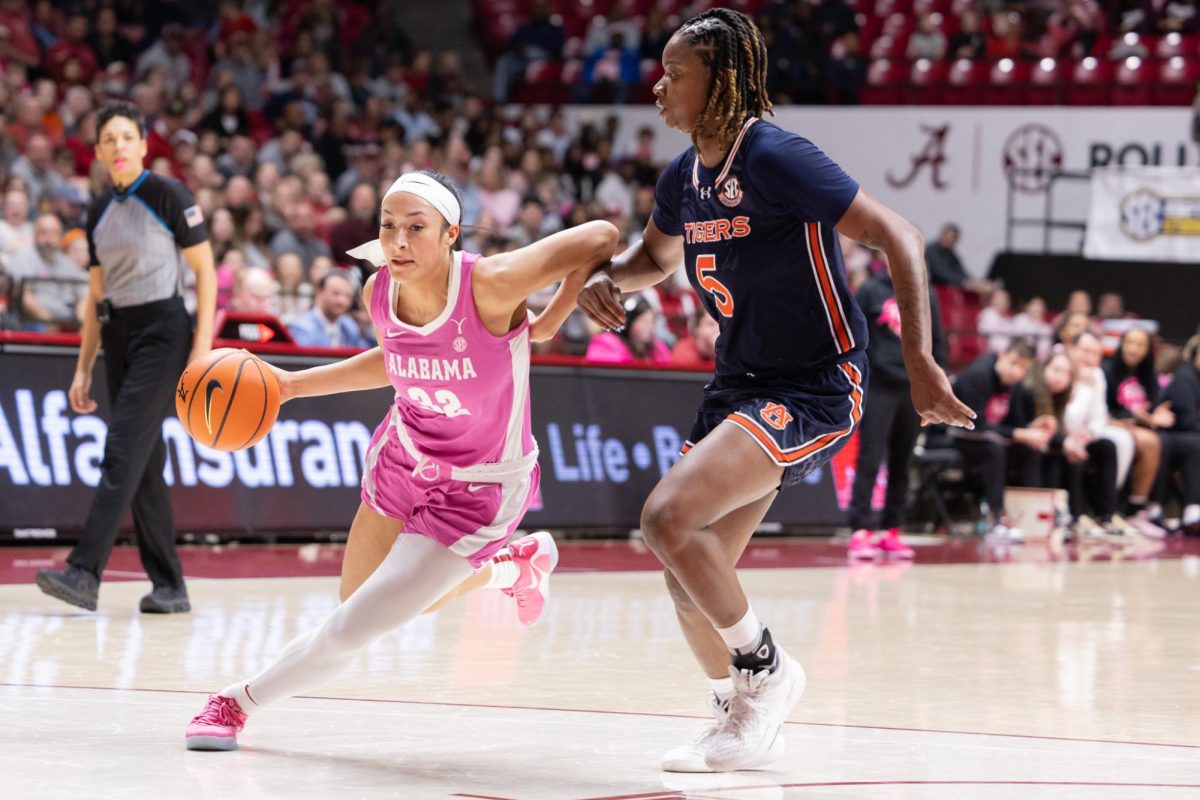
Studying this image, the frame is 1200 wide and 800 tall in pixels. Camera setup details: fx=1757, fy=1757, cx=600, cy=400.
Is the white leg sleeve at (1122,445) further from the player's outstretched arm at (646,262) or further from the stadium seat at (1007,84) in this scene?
the player's outstretched arm at (646,262)

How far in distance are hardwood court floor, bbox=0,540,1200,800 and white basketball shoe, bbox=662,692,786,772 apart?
7cm

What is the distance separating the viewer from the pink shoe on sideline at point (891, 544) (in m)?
11.8

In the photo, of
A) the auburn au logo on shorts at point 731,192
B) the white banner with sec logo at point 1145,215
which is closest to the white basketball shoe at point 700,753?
the auburn au logo on shorts at point 731,192

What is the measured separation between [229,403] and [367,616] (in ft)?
2.51

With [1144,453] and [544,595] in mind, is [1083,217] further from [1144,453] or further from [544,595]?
[544,595]

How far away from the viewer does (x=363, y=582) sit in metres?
4.97

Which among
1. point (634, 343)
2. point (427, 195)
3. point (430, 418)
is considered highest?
point (427, 195)

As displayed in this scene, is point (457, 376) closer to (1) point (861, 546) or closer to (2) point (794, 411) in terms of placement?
(2) point (794, 411)

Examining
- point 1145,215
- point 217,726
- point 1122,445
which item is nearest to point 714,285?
point 217,726

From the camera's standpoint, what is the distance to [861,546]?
38.0ft

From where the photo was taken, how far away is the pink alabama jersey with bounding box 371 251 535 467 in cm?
477

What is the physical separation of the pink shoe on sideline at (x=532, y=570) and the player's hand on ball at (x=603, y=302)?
866 mm

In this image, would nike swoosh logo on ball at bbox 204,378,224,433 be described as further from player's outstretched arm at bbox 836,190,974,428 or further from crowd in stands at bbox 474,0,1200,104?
crowd in stands at bbox 474,0,1200,104

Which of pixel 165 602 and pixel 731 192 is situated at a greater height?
pixel 731 192
